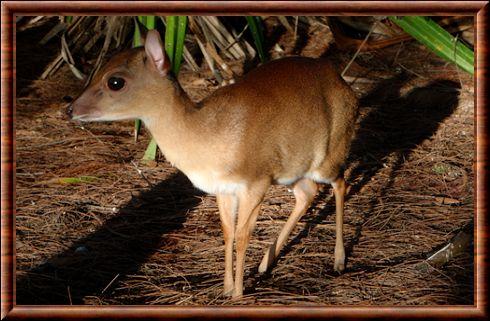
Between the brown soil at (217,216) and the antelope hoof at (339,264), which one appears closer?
the brown soil at (217,216)

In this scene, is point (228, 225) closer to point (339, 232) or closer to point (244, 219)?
point (244, 219)

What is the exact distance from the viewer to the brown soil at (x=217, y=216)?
4.89 m

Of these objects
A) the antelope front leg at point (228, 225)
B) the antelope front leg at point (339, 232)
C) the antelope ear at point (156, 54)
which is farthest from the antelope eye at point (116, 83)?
the antelope front leg at point (339, 232)

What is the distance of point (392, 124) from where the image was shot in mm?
7492

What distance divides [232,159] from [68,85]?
12.6 feet

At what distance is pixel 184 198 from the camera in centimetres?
633

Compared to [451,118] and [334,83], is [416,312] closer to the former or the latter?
[334,83]

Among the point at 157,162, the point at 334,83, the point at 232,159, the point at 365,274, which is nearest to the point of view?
the point at 232,159

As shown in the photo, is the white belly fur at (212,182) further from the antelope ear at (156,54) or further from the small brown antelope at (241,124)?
the antelope ear at (156,54)

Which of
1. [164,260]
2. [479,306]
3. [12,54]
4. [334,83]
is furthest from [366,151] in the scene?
[12,54]

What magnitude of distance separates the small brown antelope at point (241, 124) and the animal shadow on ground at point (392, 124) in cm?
95

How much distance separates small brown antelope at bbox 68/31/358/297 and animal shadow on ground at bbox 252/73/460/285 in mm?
948

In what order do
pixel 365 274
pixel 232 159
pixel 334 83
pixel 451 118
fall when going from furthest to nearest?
1. pixel 451 118
2. pixel 334 83
3. pixel 365 274
4. pixel 232 159

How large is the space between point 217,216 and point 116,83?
6.10 feet
